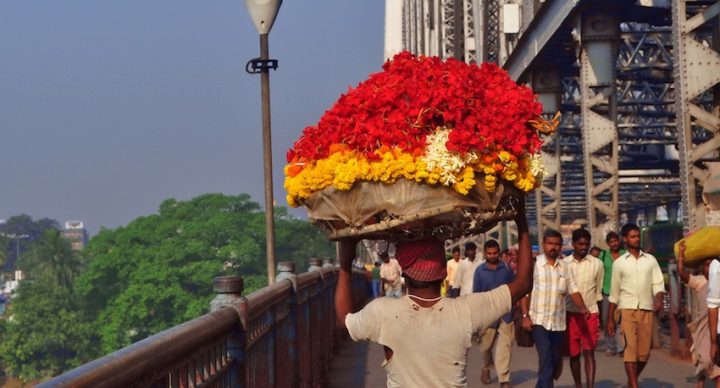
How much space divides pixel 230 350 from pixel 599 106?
17608 mm

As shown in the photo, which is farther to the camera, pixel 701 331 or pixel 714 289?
pixel 701 331

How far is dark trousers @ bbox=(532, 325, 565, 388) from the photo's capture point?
1159cm

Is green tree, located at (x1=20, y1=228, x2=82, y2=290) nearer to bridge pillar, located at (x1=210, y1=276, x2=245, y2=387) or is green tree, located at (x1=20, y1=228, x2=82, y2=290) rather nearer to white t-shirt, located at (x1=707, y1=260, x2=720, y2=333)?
white t-shirt, located at (x1=707, y1=260, x2=720, y2=333)

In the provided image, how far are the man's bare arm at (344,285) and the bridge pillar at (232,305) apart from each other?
1.14 m

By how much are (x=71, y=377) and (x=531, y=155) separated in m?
2.49

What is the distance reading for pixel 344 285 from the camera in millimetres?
5234

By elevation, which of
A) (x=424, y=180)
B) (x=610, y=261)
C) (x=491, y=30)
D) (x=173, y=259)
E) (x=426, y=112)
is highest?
(x=491, y=30)

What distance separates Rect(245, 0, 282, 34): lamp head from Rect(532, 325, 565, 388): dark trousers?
12.0 ft

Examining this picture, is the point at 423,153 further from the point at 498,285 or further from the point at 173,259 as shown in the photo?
the point at 173,259

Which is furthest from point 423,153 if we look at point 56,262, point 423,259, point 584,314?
point 56,262

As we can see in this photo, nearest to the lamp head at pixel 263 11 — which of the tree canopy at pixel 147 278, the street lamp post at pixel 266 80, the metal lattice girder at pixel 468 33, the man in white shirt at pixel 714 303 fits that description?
the street lamp post at pixel 266 80

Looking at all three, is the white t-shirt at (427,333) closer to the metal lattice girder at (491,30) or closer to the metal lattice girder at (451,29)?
the metal lattice girder at (491,30)

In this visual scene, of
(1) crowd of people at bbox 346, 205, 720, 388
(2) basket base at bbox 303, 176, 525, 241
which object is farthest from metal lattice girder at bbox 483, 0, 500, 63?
(2) basket base at bbox 303, 176, 525, 241

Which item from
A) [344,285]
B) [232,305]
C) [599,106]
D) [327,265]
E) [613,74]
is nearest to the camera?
[344,285]
